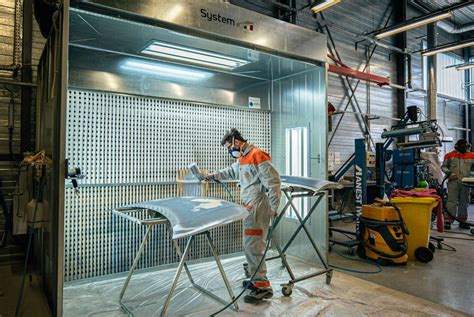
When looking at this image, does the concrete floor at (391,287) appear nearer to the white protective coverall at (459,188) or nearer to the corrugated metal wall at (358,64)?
the white protective coverall at (459,188)

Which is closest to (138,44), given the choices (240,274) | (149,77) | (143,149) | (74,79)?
(149,77)

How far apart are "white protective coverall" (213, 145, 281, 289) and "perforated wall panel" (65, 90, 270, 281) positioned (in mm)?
1131

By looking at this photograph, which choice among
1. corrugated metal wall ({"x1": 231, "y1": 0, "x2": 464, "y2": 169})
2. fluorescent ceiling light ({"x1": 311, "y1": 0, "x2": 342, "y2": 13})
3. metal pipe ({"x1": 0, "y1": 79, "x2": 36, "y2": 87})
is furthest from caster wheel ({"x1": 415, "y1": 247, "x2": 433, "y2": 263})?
metal pipe ({"x1": 0, "y1": 79, "x2": 36, "y2": 87})

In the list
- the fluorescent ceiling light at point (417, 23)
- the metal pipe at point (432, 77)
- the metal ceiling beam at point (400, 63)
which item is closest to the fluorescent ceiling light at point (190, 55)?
the fluorescent ceiling light at point (417, 23)

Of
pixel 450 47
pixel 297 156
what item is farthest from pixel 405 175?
pixel 297 156

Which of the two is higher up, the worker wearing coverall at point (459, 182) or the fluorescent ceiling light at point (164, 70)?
the fluorescent ceiling light at point (164, 70)

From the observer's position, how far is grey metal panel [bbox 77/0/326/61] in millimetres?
2756

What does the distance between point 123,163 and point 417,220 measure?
396 centimetres

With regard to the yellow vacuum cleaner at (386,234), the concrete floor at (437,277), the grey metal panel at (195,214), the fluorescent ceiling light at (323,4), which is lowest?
the concrete floor at (437,277)

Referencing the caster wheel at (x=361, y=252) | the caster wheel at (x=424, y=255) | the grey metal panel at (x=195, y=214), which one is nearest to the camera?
the grey metal panel at (x=195, y=214)

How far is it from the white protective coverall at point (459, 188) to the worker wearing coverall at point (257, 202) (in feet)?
18.2

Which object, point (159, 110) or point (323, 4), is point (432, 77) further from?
point (159, 110)

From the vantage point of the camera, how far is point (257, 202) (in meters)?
3.19

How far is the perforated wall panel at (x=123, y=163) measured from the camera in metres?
3.37
